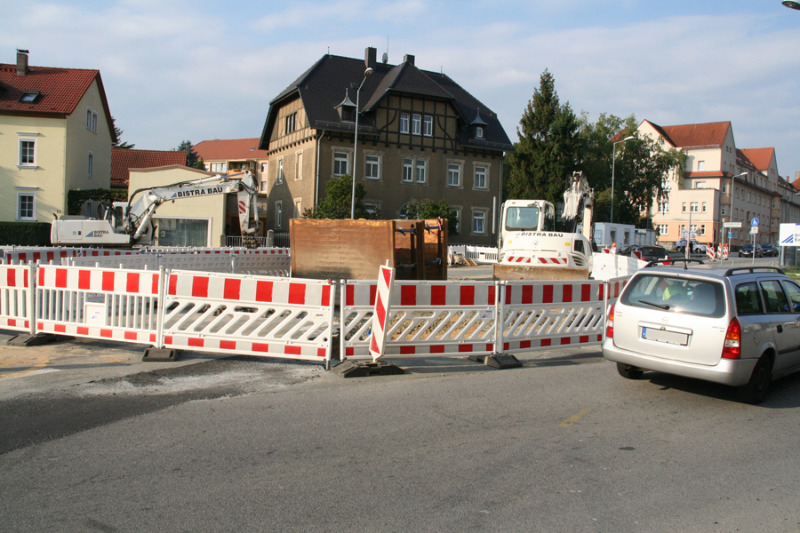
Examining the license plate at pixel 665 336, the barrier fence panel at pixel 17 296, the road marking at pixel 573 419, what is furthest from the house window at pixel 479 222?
the road marking at pixel 573 419

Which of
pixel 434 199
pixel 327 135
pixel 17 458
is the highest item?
pixel 327 135

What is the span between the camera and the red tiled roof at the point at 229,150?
97.8 m

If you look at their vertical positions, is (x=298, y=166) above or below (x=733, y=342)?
above

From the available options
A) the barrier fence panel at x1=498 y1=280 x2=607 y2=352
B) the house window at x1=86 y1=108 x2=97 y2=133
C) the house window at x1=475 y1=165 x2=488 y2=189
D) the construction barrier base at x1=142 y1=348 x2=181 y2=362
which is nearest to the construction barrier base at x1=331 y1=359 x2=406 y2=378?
the barrier fence panel at x1=498 y1=280 x2=607 y2=352

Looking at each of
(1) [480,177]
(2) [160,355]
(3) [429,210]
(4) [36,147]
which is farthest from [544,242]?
(4) [36,147]

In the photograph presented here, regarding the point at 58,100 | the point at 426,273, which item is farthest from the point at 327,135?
the point at 426,273

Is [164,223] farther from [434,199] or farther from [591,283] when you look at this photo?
[591,283]

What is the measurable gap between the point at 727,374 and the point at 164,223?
37.5 meters

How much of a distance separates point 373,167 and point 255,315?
115 feet

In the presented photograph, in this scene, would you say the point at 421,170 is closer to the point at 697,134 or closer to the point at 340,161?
the point at 340,161

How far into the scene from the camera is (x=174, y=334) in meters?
9.21

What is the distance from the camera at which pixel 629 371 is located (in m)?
8.59

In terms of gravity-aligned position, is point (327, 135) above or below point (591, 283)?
above

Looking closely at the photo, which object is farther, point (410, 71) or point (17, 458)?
point (410, 71)
